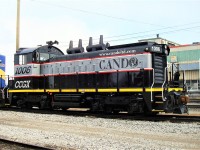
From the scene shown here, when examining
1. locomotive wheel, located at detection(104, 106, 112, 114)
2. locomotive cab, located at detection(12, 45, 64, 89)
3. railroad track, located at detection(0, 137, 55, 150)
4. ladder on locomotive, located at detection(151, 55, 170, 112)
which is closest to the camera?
railroad track, located at detection(0, 137, 55, 150)

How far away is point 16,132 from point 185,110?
739 cm

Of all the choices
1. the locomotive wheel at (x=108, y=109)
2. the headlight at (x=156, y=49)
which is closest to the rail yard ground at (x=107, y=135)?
the locomotive wheel at (x=108, y=109)

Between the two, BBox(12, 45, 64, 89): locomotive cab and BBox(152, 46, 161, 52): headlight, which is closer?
BBox(152, 46, 161, 52): headlight

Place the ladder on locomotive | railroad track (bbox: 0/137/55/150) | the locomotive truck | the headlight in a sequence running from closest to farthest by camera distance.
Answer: railroad track (bbox: 0/137/55/150)
the ladder on locomotive
the locomotive truck
the headlight

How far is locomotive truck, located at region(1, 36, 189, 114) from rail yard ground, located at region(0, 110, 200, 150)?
1.73 m

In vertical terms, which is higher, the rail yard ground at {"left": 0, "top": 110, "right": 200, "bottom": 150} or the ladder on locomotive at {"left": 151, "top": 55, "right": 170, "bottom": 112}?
the ladder on locomotive at {"left": 151, "top": 55, "right": 170, "bottom": 112}

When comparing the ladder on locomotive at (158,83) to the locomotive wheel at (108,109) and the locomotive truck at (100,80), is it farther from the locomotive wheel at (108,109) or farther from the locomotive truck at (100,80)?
the locomotive wheel at (108,109)

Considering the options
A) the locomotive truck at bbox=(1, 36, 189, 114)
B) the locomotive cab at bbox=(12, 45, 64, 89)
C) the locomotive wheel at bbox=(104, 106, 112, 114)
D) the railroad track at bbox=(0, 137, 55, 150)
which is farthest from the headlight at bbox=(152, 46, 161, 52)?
the railroad track at bbox=(0, 137, 55, 150)

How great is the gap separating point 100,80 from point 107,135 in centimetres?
665

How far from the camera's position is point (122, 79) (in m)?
15.5

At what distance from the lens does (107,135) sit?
9914 millimetres

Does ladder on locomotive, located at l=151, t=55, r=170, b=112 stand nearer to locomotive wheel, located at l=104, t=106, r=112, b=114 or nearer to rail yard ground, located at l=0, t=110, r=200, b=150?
rail yard ground, located at l=0, t=110, r=200, b=150

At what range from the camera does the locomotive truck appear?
14523mm

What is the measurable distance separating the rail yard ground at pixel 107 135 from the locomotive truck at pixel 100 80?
5.69 ft
